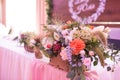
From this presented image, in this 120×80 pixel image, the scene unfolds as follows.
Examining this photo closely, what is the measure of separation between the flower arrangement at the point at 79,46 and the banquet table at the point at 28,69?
177 millimetres

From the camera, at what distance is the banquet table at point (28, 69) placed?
5.24 ft

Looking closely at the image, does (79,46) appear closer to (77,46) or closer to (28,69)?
(77,46)

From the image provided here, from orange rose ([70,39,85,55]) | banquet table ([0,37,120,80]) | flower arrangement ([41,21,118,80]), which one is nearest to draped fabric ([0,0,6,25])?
banquet table ([0,37,120,80])

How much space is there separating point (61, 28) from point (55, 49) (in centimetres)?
15

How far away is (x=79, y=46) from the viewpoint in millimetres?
1334

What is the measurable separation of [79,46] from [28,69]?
75 cm

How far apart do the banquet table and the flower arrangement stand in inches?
7.0

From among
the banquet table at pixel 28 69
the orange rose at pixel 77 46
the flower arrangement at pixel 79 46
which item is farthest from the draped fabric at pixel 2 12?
the orange rose at pixel 77 46

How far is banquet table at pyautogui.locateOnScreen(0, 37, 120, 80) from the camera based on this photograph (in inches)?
62.8

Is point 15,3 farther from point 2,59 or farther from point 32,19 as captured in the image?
point 2,59

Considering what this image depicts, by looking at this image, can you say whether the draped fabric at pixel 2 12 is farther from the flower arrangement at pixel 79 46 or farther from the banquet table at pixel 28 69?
the flower arrangement at pixel 79 46

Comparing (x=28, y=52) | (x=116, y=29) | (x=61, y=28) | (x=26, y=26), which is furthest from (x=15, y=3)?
(x=61, y=28)

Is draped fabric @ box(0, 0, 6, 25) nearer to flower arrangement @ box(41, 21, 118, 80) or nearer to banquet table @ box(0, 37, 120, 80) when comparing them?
banquet table @ box(0, 37, 120, 80)

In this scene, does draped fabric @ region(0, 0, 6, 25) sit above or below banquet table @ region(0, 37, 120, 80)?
above
